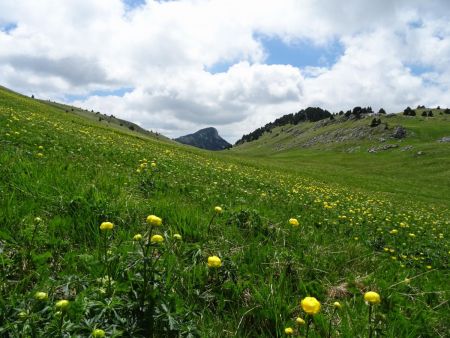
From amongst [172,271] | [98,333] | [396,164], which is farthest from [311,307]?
[396,164]

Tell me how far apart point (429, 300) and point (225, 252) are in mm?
2908

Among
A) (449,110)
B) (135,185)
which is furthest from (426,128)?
(135,185)

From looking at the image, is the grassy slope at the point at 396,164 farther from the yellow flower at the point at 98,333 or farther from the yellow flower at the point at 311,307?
the yellow flower at the point at 98,333

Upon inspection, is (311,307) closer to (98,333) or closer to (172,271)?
(98,333)

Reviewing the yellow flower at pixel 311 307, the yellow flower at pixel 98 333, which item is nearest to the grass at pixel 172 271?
the yellow flower at pixel 98 333

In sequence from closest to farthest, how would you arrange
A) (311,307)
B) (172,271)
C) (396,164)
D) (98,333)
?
(98,333)
(311,307)
(172,271)
(396,164)

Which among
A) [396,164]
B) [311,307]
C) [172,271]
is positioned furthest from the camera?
[396,164]

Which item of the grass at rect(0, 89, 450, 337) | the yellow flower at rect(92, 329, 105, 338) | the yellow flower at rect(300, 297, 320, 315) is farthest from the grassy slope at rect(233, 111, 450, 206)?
the yellow flower at rect(92, 329, 105, 338)

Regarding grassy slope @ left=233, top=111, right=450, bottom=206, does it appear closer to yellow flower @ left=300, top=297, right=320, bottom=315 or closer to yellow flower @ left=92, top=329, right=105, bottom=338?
yellow flower @ left=300, top=297, right=320, bottom=315

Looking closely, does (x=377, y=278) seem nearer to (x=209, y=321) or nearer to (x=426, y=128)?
(x=209, y=321)

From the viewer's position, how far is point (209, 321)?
11.3 ft

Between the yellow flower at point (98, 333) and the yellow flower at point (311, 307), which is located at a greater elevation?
the yellow flower at point (311, 307)

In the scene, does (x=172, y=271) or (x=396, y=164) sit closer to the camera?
(x=172, y=271)

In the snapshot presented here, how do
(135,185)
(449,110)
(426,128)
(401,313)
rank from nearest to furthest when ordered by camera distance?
(401,313) → (135,185) → (426,128) → (449,110)
